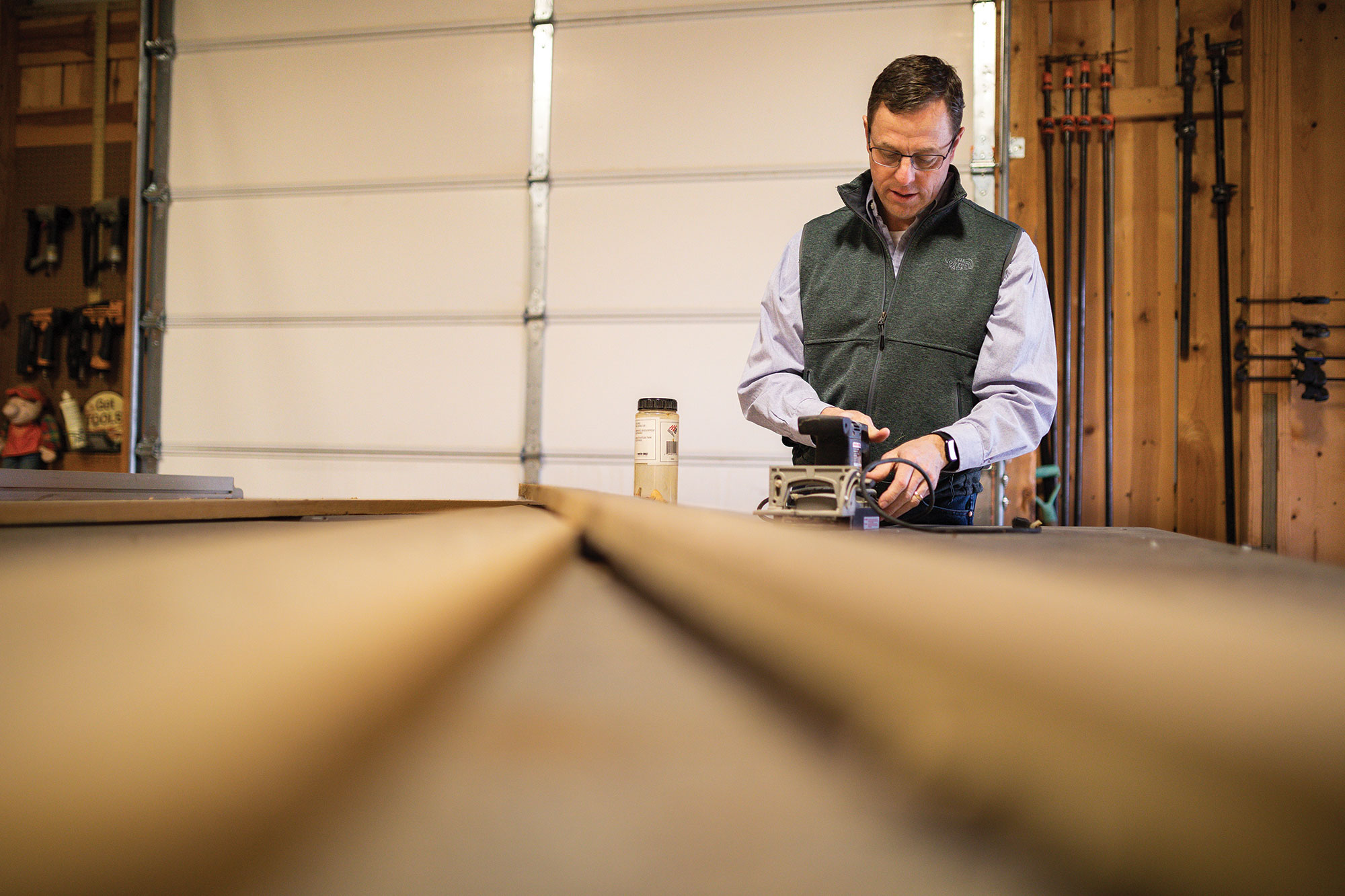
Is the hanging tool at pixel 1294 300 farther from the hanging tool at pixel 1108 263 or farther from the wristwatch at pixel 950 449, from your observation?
the wristwatch at pixel 950 449

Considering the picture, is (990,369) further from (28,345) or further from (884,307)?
(28,345)

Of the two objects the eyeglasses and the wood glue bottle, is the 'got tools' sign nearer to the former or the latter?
the wood glue bottle

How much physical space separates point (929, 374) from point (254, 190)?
3.32 metres

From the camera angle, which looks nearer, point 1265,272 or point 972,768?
point 972,768

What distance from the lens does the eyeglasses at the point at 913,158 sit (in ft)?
5.22

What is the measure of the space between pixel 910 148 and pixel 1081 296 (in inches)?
75.9

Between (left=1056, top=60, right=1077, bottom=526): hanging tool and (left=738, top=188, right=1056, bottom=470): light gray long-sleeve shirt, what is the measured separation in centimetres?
159

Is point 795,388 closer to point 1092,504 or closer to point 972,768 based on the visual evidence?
point 972,768

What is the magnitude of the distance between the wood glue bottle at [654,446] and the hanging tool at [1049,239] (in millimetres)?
2205

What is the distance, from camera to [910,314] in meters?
1.70

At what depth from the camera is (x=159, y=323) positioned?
3.59 m

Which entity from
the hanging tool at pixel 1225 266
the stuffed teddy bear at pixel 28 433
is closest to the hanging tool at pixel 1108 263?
the hanging tool at pixel 1225 266

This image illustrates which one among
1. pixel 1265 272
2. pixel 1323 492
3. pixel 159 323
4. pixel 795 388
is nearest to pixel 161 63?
pixel 159 323

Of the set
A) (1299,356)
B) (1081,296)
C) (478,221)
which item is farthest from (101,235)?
(1299,356)
